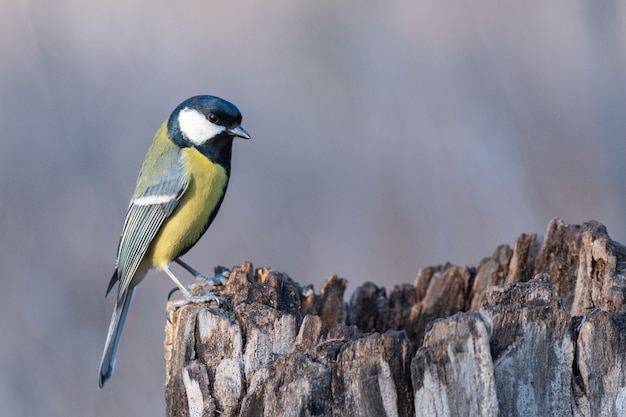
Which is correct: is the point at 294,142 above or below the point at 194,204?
above

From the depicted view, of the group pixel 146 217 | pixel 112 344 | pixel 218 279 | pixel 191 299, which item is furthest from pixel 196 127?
pixel 112 344

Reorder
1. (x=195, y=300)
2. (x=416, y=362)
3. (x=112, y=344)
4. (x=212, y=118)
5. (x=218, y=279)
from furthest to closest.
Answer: (x=112, y=344)
(x=212, y=118)
(x=218, y=279)
(x=195, y=300)
(x=416, y=362)

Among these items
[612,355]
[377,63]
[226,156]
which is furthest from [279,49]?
[612,355]

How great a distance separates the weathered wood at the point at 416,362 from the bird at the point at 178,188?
28.9 inches

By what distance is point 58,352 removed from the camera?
391cm

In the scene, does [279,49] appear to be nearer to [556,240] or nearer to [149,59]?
[149,59]

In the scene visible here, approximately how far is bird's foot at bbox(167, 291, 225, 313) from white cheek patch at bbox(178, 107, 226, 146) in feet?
2.00

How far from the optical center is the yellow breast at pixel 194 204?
10.0 feet

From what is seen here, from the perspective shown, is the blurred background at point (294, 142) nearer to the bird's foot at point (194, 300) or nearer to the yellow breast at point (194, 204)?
the yellow breast at point (194, 204)

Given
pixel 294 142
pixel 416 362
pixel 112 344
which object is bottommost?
pixel 416 362

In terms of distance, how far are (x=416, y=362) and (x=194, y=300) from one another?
99cm

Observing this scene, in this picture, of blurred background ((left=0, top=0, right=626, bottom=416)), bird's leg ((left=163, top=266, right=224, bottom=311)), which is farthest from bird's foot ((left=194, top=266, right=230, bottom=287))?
blurred background ((left=0, top=0, right=626, bottom=416))

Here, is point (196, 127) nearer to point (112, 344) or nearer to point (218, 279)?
point (218, 279)

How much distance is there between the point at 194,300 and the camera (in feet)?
8.57
